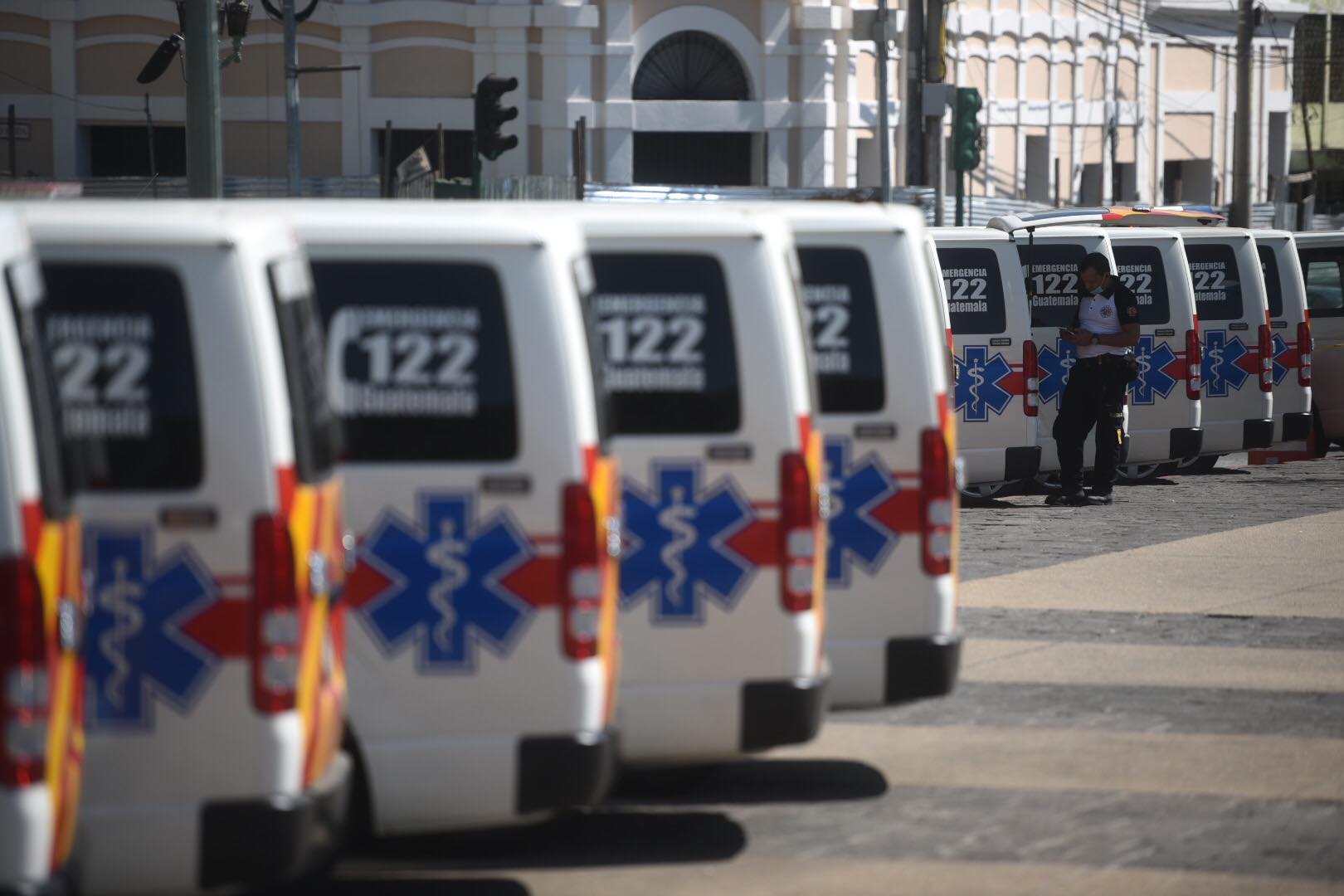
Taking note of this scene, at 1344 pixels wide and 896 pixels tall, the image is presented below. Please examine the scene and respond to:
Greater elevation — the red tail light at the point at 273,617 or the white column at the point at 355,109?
the white column at the point at 355,109

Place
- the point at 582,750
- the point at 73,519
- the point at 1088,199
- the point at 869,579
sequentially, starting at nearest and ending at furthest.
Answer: the point at 73,519
the point at 582,750
the point at 869,579
the point at 1088,199

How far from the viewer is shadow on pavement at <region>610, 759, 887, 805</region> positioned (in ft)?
26.9

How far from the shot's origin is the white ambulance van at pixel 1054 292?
17.8 m

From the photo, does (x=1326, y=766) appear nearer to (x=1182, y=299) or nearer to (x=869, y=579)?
(x=869, y=579)

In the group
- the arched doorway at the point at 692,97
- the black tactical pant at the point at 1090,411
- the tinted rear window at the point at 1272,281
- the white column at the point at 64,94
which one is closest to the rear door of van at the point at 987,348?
the black tactical pant at the point at 1090,411

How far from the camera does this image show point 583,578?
640 centimetres

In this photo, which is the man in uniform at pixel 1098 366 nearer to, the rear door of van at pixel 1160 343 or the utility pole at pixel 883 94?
the rear door of van at pixel 1160 343

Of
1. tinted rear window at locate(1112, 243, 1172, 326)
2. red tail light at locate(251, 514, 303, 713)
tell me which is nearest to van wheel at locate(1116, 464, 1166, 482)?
tinted rear window at locate(1112, 243, 1172, 326)

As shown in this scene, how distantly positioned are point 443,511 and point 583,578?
16.3 inches

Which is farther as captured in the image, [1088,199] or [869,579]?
[1088,199]

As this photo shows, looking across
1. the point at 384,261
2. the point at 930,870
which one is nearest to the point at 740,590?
the point at 930,870

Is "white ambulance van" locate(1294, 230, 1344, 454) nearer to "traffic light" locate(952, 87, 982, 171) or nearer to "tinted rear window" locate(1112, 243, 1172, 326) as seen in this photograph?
"tinted rear window" locate(1112, 243, 1172, 326)

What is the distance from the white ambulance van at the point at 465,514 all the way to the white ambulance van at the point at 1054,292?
38.7 ft

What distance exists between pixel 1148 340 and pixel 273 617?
44.6ft
